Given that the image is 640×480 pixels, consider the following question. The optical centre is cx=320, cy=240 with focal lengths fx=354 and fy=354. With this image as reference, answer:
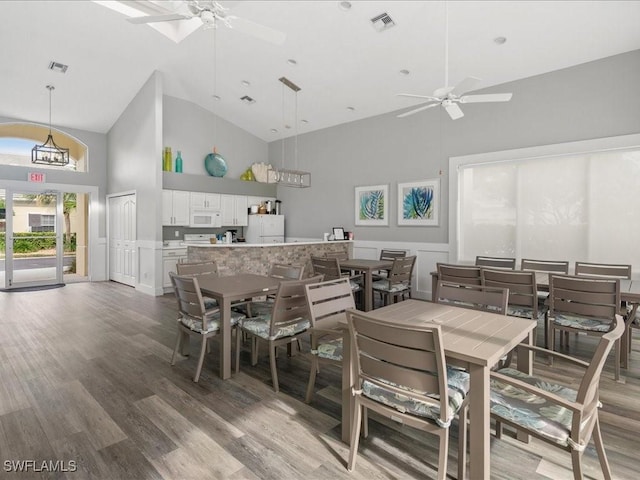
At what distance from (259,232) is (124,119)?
A: 3.78 meters

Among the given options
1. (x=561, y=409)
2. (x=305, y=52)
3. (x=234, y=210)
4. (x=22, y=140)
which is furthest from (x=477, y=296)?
(x=22, y=140)

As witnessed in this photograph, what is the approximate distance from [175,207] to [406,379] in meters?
6.75

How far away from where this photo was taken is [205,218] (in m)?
7.89

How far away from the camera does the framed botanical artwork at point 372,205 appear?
695 cm

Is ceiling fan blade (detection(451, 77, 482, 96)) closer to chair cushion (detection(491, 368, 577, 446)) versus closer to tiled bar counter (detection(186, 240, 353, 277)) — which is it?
chair cushion (detection(491, 368, 577, 446))

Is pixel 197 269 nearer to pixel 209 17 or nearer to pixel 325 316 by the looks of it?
pixel 325 316

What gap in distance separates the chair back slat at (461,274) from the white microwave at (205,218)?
5.50m

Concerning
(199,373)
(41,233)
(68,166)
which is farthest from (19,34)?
(199,373)

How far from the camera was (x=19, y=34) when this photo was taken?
5262 mm

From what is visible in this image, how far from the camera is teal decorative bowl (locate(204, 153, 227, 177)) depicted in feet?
26.9

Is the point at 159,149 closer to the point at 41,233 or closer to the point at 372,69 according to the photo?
the point at 41,233

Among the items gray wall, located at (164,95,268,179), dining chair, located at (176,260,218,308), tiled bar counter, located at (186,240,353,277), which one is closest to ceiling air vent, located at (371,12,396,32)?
tiled bar counter, located at (186,240,353,277)

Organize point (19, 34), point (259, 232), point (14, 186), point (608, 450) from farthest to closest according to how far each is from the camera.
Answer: point (259, 232) → point (14, 186) → point (19, 34) → point (608, 450)

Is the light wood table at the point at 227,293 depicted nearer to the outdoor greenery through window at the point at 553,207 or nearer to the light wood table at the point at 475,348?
the light wood table at the point at 475,348
